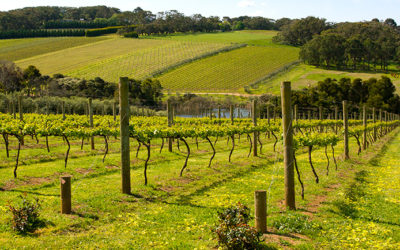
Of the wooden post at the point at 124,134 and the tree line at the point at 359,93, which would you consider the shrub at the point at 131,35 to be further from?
the wooden post at the point at 124,134

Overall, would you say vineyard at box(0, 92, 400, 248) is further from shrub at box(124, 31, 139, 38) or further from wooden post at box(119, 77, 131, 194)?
shrub at box(124, 31, 139, 38)

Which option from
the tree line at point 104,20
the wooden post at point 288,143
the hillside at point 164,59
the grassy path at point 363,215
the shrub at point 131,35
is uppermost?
the tree line at point 104,20

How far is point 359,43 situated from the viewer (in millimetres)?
105438

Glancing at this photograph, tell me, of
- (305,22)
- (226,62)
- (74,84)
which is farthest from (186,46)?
(74,84)

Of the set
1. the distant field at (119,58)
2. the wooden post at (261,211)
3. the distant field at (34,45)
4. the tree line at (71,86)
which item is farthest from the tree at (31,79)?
the wooden post at (261,211)

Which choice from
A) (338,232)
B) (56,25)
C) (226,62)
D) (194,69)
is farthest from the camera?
(56,25)

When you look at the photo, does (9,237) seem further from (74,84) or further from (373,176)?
(74,84)

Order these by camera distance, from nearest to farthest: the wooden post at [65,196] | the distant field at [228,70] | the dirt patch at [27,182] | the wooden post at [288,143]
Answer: the wooden post at [65,196], the wooden post at [288,143], the dirt patch at [27,182], the distant field at [228,70]

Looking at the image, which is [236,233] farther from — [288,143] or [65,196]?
[65,196]

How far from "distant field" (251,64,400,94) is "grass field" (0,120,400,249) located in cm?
6294

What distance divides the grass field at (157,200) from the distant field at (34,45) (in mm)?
89844

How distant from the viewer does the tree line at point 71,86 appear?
6688 centimetres

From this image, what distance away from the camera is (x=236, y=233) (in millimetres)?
7348

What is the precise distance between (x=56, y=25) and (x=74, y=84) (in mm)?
86619
